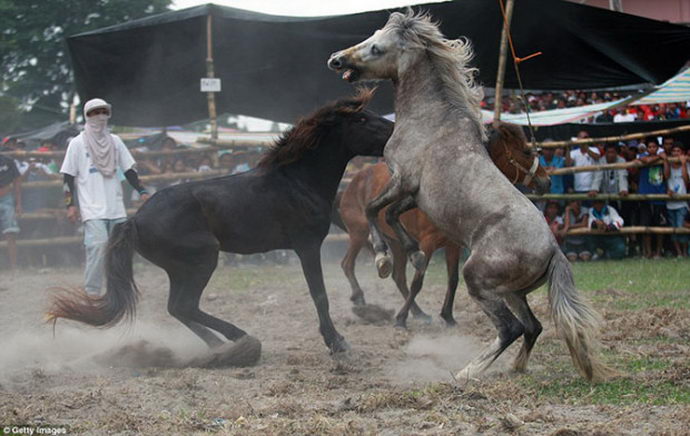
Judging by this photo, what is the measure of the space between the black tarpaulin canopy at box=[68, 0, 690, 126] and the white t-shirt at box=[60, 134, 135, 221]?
4.42 meters

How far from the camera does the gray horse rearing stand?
16.1ft

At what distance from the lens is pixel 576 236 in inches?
512

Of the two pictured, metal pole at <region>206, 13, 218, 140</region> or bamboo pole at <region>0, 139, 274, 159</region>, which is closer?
metal pole at <region>206, 13, 218, 140</region>

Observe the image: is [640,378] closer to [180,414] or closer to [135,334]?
[180,414]

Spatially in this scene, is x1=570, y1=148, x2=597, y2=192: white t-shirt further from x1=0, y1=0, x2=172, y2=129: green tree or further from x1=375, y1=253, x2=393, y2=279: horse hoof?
x1=0, y1=0, x2=172, y2=129: green tree

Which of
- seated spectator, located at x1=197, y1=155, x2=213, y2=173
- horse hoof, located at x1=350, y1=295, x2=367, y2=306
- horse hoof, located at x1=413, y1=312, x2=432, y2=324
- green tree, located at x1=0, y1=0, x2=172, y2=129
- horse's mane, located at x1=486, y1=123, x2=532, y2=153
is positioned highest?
green tree, located at x1=0, y1=0, x2=172, y2=129

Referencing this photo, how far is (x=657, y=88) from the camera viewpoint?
13.5m

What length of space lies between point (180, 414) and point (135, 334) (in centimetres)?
320

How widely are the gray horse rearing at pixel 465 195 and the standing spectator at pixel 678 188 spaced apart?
25.6 feet

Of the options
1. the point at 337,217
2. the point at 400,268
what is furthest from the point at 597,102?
the point at 400,268

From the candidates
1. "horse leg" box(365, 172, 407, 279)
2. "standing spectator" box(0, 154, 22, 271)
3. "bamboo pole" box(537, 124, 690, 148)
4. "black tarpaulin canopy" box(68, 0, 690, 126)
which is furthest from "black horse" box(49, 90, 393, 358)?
"standing spectator" box(0, 154, 22, 271)

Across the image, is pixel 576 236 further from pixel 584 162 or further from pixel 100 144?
pixel 100 144

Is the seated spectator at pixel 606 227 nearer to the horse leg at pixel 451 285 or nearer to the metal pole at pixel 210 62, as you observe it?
the horse leg at pixel 451 285

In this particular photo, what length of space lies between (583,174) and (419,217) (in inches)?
231
